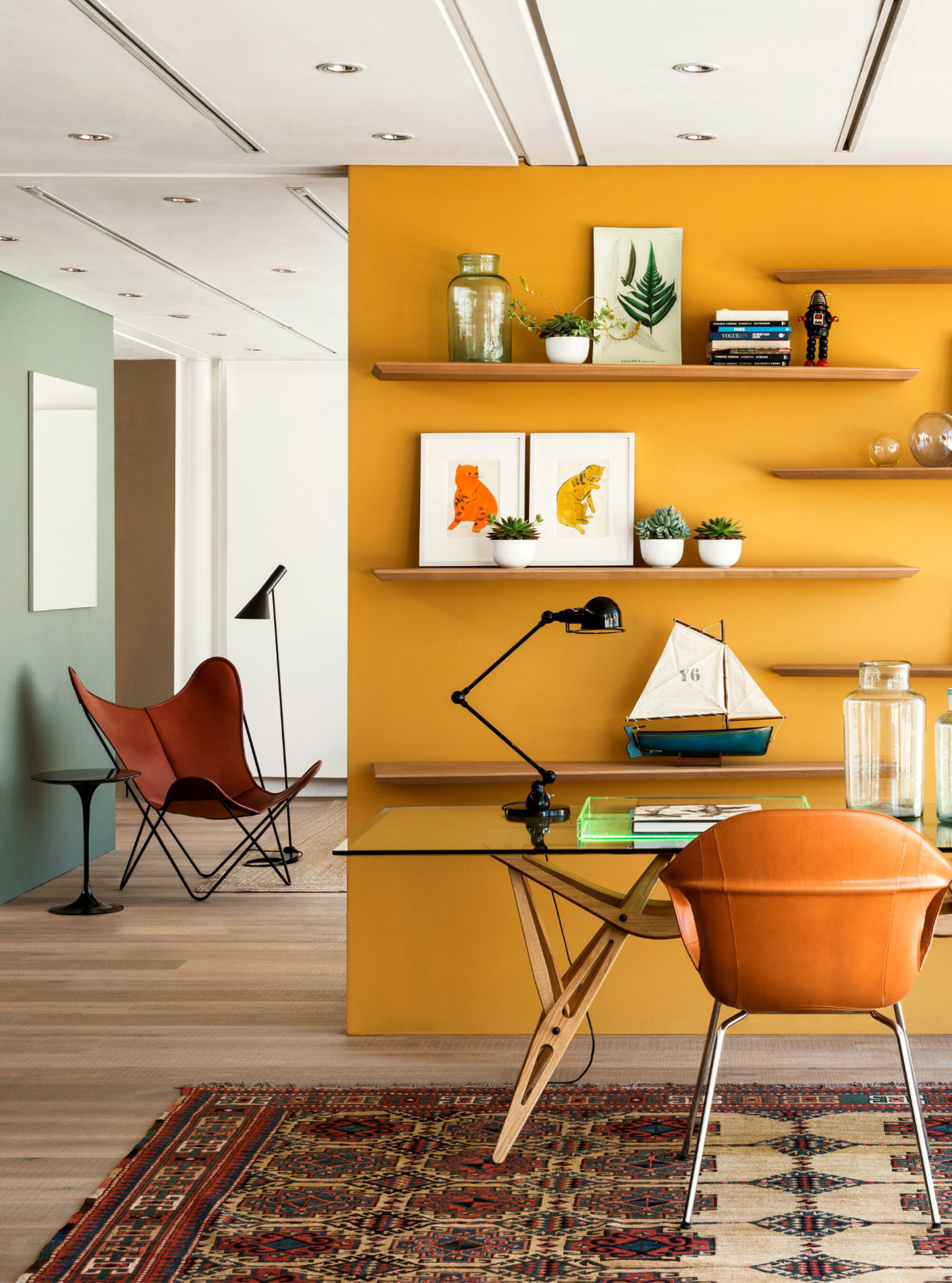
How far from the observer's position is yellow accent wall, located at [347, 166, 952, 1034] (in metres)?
4.07

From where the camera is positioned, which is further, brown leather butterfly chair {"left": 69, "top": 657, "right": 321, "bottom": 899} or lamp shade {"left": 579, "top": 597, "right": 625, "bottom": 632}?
brown leather butterfly chair {"left": 69, "top": 657, "right": 321, "bottom": 899}

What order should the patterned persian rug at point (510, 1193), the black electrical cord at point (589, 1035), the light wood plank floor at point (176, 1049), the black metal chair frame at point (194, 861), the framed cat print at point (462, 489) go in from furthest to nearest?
the black metal chair frame at point (194, 861) → the framed cat print at point (462, 489) → the black electrical cord at point (589, 1035) → the light wood plank floor at point (176, 1049) → the patterned persian rug at point (510, 1193)

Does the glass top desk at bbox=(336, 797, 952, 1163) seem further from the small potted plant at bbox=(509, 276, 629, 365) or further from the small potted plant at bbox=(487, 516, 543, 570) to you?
the small potted plant at bbox=(509, 276, 629, 365)

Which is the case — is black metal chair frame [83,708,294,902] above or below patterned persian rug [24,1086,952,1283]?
above

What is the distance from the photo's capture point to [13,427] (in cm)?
578

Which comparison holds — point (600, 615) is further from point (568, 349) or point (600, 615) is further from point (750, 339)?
point (750, 339)

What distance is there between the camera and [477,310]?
394 cm

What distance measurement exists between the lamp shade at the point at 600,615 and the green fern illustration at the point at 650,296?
43.0 inches

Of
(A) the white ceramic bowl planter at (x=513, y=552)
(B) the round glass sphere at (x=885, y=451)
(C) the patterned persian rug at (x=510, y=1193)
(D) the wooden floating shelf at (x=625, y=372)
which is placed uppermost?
(D) the wooden floating shelf at (x=625, y=372)

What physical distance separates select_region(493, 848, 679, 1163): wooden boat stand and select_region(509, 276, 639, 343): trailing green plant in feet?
5.24

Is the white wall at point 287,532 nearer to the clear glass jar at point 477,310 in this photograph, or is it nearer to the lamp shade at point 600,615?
the clear glass jar at point 477,310

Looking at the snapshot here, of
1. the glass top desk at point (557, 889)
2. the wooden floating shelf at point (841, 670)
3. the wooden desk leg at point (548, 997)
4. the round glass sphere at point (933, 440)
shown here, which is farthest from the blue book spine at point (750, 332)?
the wooden desk leg at point (548, 997)

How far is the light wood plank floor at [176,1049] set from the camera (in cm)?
327

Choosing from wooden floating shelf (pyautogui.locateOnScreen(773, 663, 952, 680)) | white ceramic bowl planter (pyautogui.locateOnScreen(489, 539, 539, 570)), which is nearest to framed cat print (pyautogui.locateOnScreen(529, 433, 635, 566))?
white ceramic bowl planter (pyautogui.locateOnScreen(489, 539, 539, 570))
